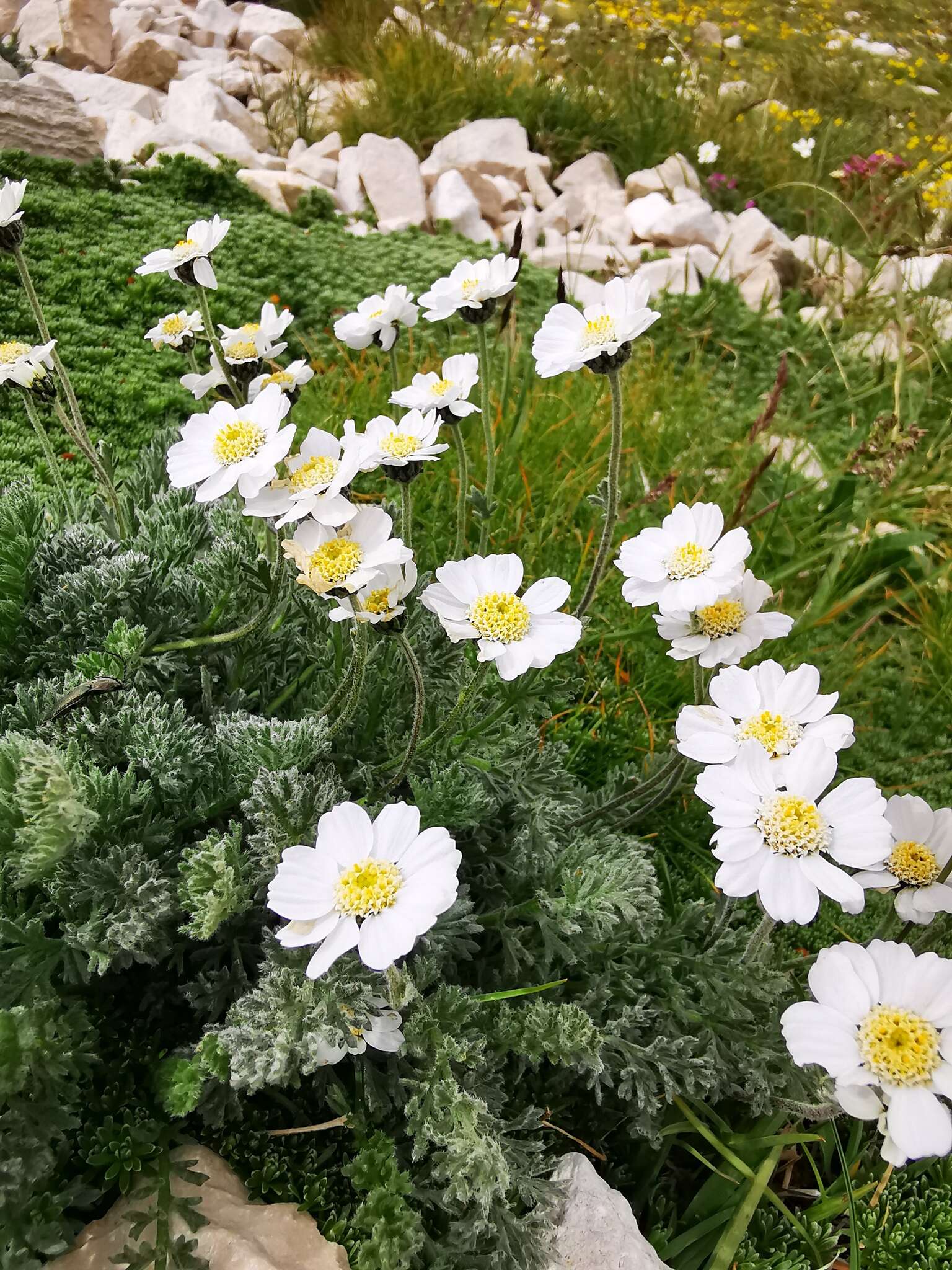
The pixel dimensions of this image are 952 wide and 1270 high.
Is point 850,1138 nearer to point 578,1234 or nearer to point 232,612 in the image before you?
point 578,1234

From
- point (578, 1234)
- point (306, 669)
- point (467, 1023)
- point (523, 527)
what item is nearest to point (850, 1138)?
point (578, 1234)

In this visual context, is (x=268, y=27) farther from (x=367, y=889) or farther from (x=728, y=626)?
(x=367, y=889)

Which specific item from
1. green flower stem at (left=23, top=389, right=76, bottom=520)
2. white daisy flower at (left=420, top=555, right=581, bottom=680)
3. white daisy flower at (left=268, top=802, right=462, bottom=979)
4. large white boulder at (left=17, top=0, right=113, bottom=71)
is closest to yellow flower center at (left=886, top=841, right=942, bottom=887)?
white daisy flower at (left=420, top=555, right=581, bottom=680)

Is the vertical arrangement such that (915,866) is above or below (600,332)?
below

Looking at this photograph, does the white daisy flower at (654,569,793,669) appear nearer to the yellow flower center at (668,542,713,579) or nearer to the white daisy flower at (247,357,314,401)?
the yellow flower center at (668,542,713,579)

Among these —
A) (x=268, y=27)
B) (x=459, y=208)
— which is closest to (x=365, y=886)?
(x=459, y=208)

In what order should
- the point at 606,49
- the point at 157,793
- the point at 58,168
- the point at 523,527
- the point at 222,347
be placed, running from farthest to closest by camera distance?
1. the point at 606,49
2. the point at 58,168
3. the point at 523,527
4. the point at 222,347
5. the point at 157,793

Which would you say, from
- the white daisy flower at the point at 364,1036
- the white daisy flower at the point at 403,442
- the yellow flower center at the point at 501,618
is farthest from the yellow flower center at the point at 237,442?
the white daisy flower at the point at 364,1036
